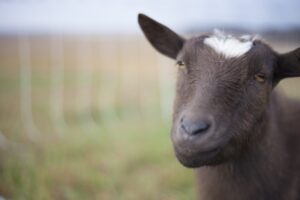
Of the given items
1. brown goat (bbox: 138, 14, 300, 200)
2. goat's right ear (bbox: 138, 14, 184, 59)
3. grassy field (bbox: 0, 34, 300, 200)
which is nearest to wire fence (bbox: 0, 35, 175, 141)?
grassy field (bbox: 0, 34, 300, 200)

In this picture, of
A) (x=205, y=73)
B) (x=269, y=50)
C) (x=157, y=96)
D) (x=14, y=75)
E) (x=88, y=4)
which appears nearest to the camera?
(x=205, y=73)

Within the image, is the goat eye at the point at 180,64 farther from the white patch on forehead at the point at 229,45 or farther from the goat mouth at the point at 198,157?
the goat mouth at the point at 198,157

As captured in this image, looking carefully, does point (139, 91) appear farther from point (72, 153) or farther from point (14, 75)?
point (72, 153)

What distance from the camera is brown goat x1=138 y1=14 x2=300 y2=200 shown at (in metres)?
3.31

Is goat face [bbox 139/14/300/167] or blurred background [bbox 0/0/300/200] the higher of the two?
goat face [bbox 139/14/300/167]

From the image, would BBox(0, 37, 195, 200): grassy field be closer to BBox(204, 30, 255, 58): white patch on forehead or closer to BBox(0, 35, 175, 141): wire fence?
BBox(0, 35, 175, 141): wire fence

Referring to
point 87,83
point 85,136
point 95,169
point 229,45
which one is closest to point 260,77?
point 229,45

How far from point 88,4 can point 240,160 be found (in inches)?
278

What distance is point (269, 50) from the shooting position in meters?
3.95

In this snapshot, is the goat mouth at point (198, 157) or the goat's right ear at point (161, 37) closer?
the goat mouth at point (198, 157)

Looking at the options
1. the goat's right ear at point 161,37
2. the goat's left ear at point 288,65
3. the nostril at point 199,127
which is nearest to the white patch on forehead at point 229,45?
the goat's left ear at point 288,65

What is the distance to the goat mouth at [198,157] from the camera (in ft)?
10.7

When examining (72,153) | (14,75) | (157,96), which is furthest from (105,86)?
(72,153)

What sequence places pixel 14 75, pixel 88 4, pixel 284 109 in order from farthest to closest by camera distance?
pixel 14 75 → pixel 88 4 → pixel 284 109
